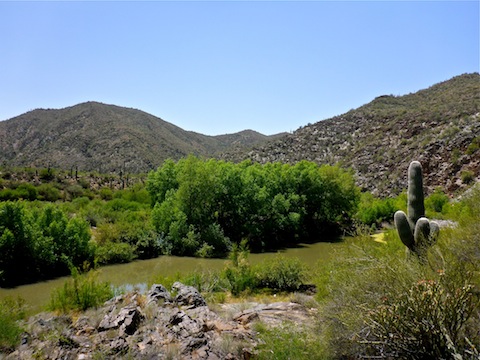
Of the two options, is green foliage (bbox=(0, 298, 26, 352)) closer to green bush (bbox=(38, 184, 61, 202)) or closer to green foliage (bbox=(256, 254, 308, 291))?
green foliage (bbox=(256, 254, 308, 291))

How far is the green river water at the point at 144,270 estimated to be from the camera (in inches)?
747

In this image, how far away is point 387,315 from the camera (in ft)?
18.5

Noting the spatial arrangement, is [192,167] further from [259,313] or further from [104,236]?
[259,313]

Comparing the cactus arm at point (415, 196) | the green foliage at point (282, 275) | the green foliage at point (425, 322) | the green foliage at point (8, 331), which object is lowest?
the green foliage at point (282, 275)

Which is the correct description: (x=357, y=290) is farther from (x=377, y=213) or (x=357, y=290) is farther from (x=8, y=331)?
(x=377, y=213)

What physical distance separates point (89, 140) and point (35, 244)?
5422 centimetres

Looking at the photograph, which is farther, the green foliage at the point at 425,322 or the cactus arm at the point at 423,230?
the cactus arm at the point at 423,230

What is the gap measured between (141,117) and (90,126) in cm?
1375

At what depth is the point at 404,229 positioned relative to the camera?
33.1 feet

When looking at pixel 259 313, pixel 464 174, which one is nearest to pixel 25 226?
pixel 259 313

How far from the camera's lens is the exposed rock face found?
824cm

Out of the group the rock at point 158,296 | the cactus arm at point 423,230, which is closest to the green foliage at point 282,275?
the rock at point 158,296

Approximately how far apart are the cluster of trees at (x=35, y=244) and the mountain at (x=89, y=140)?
4436cm

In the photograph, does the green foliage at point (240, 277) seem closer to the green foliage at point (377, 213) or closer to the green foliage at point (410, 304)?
the green foliage at point (410, 304)
